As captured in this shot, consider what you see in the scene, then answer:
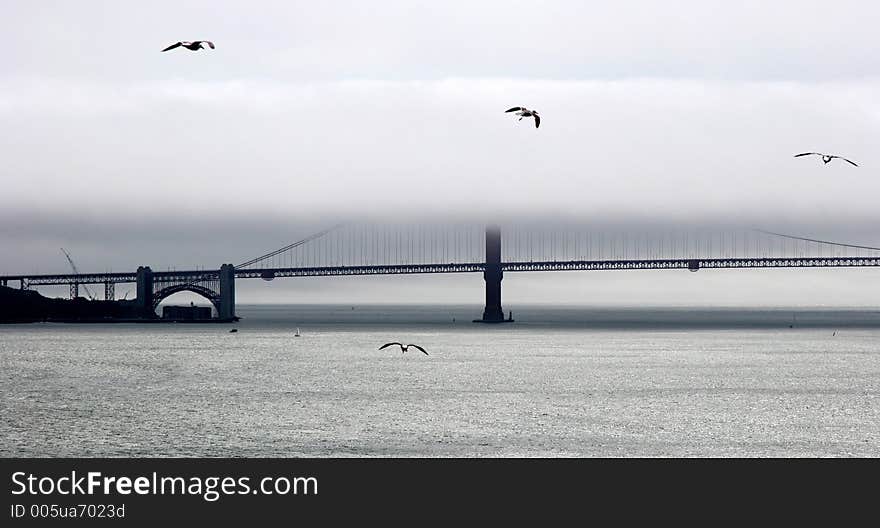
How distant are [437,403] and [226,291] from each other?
121m

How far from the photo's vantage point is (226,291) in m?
170

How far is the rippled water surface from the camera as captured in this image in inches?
1502

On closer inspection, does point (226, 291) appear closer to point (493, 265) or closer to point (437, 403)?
point (493, 265)

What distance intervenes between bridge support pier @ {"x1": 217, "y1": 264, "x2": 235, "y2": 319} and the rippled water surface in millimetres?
64759
